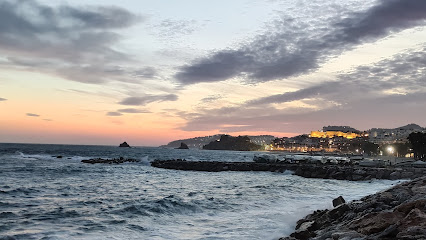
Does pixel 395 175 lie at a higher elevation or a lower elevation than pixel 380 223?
lower

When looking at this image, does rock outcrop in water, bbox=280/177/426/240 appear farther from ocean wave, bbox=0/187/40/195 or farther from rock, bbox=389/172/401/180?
rock, bbox=389/172/401/180

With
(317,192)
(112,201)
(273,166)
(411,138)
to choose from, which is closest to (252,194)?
(317,192)

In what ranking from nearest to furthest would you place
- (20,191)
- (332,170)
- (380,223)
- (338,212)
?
(380,223) → (338,212) → (20,191) → (332,170)

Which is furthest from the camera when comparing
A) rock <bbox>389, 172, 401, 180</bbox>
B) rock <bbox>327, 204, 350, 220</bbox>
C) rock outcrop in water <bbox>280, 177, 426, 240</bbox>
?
rock <bbox>389, 172, 401, 180</bbox>

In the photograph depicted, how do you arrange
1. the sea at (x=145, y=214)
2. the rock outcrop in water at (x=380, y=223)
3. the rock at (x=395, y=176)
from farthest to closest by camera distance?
1. the rock at (x=395, y=176)
2. the sea at (x=145, y=214)
3. the rock outcrop in water at (x=380, y=223)

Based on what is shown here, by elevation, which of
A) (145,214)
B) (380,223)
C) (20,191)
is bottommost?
(145,214)

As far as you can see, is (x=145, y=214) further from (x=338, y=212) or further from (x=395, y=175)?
(x=395, y=175)

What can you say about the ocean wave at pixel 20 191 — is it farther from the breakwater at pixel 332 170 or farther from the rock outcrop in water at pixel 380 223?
the breakwater at pixel 332 170

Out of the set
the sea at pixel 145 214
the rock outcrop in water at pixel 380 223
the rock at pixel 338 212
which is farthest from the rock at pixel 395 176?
the rock at pixel 338 212

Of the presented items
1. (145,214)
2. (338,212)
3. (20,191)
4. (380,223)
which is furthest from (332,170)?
(380,223)

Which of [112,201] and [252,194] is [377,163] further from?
[112,201]

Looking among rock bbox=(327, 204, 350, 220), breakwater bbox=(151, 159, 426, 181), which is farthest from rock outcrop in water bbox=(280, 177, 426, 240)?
breakwater bbox=(151, 159, 426, 181)

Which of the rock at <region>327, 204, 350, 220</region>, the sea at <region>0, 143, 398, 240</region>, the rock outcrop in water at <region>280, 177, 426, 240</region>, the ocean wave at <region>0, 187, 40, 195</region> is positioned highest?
the rock outcrop in water at <region>280, 177, 426, 240</region>

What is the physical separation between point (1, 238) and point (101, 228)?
4.02m
